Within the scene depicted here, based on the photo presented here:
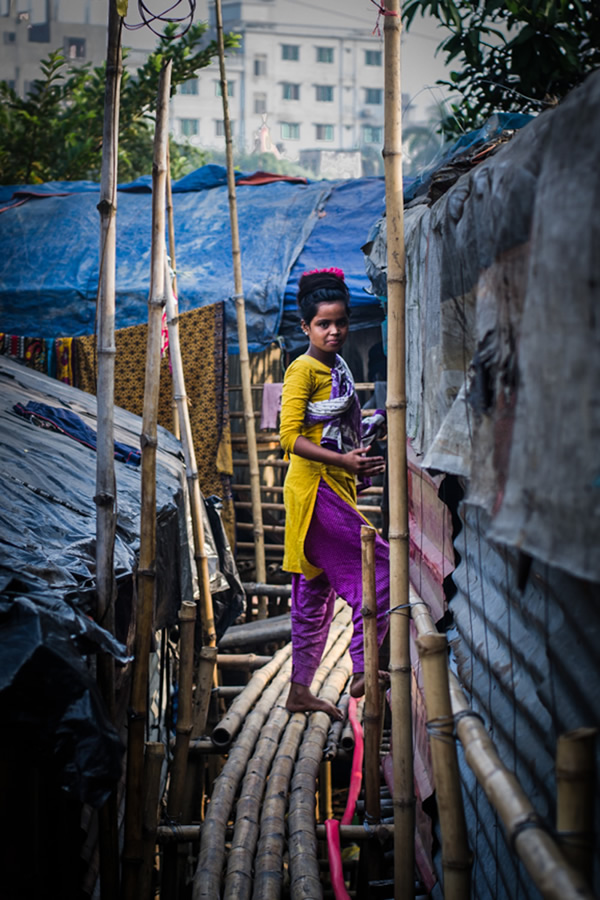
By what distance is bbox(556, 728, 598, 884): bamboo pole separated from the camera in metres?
1.19

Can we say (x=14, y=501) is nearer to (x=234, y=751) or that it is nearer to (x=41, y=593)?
(x=41, y=593)

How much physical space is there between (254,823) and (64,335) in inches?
255

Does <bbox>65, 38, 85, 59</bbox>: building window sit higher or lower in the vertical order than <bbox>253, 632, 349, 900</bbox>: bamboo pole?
higher

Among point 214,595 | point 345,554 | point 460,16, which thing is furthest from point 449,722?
point 460,16

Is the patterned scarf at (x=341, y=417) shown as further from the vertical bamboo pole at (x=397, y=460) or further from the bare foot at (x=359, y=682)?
the vertical bamboo pole at (x=397, y=460)

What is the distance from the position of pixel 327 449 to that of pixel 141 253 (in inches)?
258

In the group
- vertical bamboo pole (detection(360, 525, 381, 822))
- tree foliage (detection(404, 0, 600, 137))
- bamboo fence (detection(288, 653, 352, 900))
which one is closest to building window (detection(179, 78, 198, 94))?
tree foliage (detection(404, 0, 600, 137))

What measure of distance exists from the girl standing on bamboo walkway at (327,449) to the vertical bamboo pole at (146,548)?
71cm

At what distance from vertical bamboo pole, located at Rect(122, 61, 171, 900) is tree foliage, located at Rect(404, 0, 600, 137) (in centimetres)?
242

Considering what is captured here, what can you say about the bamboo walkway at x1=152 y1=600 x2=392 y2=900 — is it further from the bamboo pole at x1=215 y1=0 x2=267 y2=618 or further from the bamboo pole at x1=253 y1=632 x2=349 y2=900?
the bamboo pole at x1=215 y1=0 x2=267 y2=618

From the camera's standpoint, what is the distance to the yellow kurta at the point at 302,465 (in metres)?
3.47

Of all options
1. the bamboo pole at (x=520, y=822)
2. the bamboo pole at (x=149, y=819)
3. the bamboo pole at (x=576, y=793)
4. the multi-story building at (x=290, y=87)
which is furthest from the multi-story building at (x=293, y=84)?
the bamboo pole at (x=576, y=793)

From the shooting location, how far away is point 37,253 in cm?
935

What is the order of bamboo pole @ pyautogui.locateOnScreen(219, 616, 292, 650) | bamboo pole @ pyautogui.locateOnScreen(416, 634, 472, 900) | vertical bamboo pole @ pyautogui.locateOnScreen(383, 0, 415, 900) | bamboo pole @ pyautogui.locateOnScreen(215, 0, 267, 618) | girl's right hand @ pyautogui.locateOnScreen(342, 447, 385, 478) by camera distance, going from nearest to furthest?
bamboo pole @ pyautogui.locateOnScreen(416, 634, 472, 900) < vertical bamboo pole @ pyautogui.locateOnScreen(383, 0, 415, 900) < girl's right hand @ pyautogui.locateOnScreen(342, 447, 385, 478) < bamboo pole @ pyautogui.locateOnScreen(219, 616, 292, 650) < bamboo pole @ pyautogui.locateOnScreen(215, 0, 267, 618)
